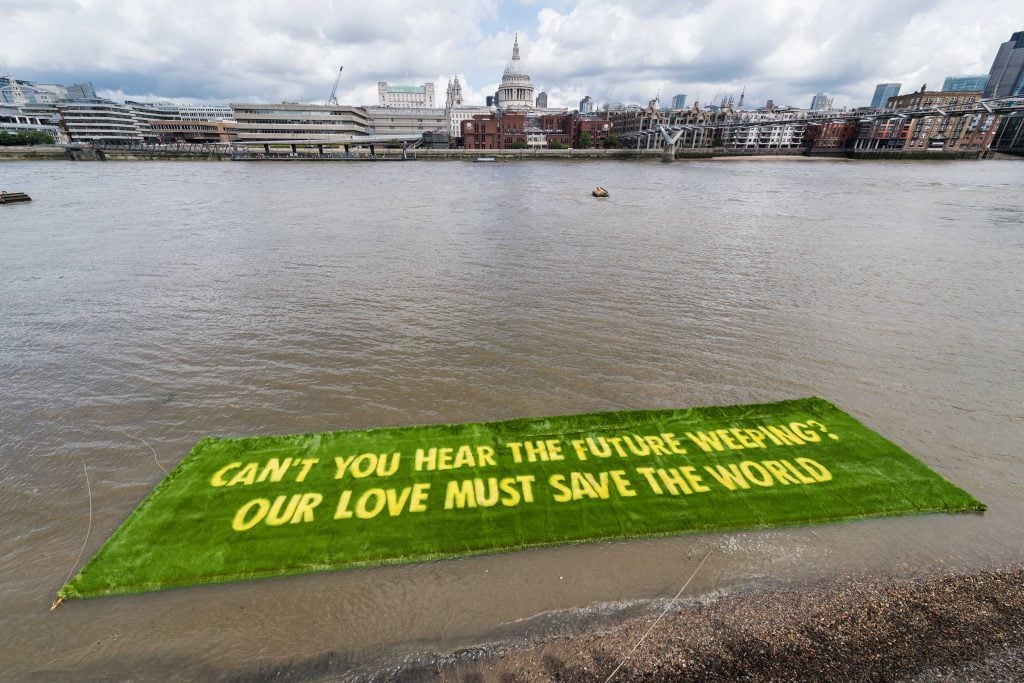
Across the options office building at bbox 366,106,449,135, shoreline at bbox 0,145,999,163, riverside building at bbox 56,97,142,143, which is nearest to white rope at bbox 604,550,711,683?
shoreline at bbox 0,145,999,163

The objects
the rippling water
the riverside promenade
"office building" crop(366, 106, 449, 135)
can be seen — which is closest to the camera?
the rippling water

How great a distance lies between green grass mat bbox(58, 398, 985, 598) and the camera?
17.2 ft

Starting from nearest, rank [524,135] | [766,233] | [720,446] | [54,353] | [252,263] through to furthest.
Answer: [720,446] → [54,353] → [252,263] → [766,233] → [524,135]

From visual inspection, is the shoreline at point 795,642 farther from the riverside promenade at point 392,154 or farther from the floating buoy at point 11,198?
the riverside promenade at point 392,154

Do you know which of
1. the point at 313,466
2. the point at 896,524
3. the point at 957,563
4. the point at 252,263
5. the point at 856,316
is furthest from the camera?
the point at 252,263

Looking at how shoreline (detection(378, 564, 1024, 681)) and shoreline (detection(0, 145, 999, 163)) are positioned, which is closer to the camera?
shoreline (detection(378, 564, 1024, 681))

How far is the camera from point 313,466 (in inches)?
259

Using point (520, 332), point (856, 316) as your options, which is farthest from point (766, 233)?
point (520, 332)

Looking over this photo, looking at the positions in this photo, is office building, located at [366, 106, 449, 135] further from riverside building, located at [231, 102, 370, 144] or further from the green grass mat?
the green grass mat

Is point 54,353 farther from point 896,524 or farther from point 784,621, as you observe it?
point 896,524

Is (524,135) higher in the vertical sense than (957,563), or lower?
higher

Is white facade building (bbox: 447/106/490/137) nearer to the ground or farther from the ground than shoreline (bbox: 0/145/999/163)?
farther from the ground

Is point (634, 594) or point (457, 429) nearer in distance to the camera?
point (634, 594)

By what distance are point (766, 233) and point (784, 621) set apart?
2562 cm
